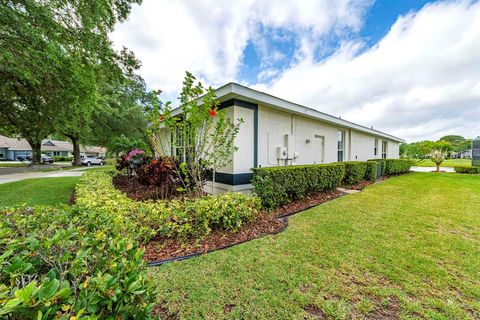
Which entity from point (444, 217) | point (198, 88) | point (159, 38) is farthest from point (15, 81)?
point (444, 217)

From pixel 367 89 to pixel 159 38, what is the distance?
43.8 feet

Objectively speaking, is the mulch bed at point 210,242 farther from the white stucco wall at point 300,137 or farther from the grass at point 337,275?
the white stucco wall at point 300,137

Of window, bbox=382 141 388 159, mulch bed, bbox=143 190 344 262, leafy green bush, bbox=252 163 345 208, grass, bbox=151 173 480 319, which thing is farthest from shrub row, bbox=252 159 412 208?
window, bbox=382 141 388 159

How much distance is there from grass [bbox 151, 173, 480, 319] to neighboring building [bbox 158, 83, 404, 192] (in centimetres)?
255

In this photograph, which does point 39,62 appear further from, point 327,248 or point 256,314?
point 327,248

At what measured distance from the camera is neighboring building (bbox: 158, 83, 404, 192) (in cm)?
562

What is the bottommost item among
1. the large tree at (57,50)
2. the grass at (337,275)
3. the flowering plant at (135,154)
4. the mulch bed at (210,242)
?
the grass at (337,275)

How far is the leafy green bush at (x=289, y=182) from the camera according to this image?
4.62 metres

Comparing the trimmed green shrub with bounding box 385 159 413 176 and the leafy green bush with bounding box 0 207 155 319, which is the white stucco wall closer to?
the trimmed green shrub with bounding box 385 159 413 176

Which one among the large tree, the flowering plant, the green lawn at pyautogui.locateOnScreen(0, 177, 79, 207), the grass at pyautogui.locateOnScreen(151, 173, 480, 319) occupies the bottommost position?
the grass at pyautogui.locateOnScreen(151, 173, 480, 319)

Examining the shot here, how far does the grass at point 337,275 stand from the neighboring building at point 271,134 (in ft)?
8.38

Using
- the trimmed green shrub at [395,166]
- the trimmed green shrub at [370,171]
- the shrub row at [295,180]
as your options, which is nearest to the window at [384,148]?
the trimmed green shrub at [395,166]

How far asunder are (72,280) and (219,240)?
2.42 metres

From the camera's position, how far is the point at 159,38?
6.96 m
